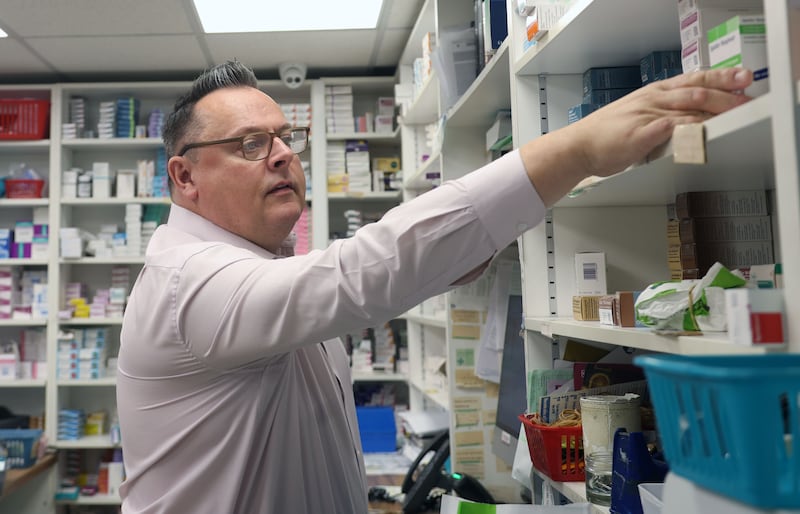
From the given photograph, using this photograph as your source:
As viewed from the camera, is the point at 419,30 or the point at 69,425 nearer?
the point at 419,30

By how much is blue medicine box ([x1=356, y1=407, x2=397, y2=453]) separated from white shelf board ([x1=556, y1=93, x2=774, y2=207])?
277 cm

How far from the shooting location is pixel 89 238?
445 centimetres

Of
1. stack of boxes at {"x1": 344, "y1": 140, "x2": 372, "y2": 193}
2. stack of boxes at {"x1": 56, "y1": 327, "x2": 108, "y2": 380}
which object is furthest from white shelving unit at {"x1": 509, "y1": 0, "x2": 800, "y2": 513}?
stack of boxes at {"x1": 56, "y1": 327, "x2": 108, "y2": 380}

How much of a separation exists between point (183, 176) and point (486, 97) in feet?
3.35

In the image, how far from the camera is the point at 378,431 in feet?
13.4

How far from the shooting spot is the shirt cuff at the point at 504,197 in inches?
37.6

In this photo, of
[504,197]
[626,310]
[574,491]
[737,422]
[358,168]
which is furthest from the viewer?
[358,168]

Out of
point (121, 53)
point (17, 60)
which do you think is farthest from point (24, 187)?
point (121, 53)

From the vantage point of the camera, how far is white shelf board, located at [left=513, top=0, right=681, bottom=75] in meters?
1.22

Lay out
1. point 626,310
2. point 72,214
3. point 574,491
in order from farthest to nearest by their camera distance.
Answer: point 72,214
point 574,491
point 626,310

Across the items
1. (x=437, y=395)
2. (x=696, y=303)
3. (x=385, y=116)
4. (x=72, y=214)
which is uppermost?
(x=385, y=116)

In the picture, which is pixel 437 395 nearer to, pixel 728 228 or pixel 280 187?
pixel 280 187

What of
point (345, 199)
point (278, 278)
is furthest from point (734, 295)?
point (345, 199)

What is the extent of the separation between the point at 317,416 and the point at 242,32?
Result: 2937 millimetres
